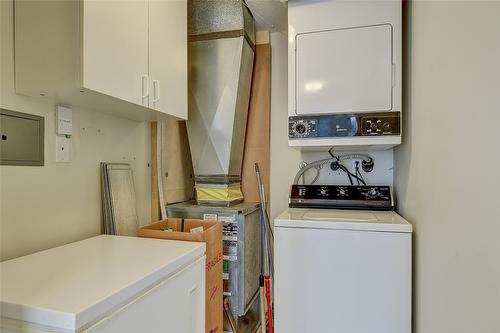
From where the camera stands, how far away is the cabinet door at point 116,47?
1046 mm

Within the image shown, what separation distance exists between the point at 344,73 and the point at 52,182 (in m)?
1.64

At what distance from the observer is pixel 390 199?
1.89m

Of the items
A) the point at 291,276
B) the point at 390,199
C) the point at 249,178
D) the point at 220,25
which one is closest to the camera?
the point at 291,276

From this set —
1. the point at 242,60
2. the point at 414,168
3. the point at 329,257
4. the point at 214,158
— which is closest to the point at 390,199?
the point at 414,168

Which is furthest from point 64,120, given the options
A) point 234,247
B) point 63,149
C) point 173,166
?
point 234,247

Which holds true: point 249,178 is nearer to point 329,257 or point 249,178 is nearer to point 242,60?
point 242,60

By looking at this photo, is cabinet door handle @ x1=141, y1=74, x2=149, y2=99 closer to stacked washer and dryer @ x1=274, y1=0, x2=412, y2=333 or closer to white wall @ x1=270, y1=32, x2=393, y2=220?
stacked washer and dryer @ x1=274, y1=0, x2=412, y2=333

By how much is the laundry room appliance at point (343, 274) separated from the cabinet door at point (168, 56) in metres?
0.89

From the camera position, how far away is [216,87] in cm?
209

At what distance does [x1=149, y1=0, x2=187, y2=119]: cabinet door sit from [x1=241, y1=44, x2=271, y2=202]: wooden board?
2.63 ft

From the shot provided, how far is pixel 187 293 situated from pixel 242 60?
1.60 meters

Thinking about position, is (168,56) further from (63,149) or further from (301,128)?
(301,128)

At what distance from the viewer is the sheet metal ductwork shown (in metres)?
2.06

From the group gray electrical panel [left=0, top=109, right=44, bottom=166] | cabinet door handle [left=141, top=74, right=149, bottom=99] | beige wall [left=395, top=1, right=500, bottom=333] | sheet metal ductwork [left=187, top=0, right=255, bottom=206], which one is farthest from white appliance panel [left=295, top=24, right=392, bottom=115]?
gray electrical panel [left=0, top=109, right=44, bottom=166]
